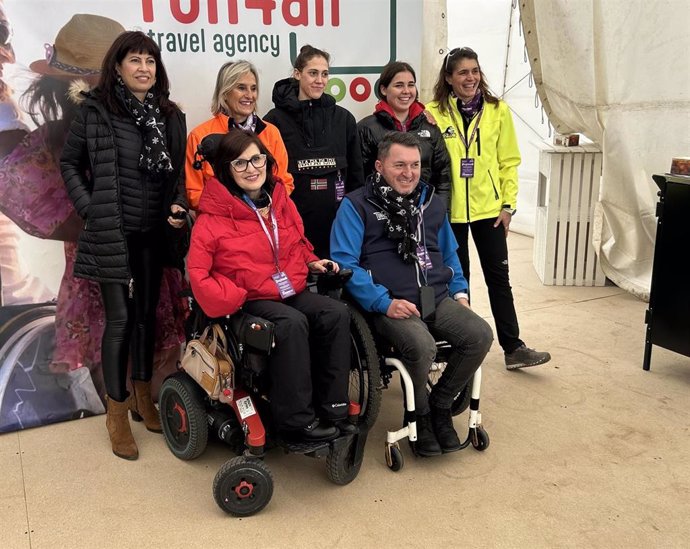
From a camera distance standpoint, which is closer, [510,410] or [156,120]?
[156,120]

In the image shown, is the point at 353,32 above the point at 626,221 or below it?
above

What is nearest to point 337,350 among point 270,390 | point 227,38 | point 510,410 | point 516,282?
point 270,390

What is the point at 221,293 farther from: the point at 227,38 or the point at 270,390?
the point at 227,38

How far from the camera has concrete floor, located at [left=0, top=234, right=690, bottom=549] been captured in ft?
7.34

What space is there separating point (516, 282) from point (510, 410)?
2079 mm

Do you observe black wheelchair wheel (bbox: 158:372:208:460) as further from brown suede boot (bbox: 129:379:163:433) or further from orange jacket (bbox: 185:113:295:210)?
orange jacket (bbox: 185:113:295:210)

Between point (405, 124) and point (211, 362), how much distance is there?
4.56ft

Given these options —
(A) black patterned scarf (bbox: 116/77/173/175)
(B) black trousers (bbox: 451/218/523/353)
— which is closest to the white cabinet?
(B) black trousers (bbox: 451/218/523/353)

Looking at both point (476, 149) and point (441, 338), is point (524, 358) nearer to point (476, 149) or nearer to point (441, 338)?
point (441, 338)

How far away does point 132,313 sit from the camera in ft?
9.07

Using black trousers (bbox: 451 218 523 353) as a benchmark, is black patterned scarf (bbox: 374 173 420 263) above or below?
above

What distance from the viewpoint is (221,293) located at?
2354 mm

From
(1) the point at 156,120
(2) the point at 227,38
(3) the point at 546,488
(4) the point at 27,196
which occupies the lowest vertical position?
(3) the point at 546,488

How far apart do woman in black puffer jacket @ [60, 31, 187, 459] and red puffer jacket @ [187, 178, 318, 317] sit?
180 millimetres
